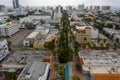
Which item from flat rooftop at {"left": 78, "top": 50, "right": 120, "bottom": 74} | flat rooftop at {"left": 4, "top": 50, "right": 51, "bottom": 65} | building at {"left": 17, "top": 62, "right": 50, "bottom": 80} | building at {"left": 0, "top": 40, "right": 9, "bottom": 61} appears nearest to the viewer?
building at {"left": 17, "top": 62, "right": 50, "bottom": 80}

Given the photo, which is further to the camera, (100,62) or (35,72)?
(100,62)

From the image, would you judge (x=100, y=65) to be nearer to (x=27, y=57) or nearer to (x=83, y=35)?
(x=27, y=57)

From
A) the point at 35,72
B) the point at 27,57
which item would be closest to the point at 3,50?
the point at 27,57

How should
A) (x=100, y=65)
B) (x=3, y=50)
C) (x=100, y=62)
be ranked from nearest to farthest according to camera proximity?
1. (x=100, y=65)
2. (x=100, y=62)
3. (x=3, y=50)

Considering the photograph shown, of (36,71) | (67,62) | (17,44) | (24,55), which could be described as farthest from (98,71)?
(17,44)

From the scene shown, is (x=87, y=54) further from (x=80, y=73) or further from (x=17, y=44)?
(x=17, y=44)

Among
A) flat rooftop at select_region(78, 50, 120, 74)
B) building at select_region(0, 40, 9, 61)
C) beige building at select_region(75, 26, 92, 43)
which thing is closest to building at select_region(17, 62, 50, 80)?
flat rooftop at select_region(78, 50, 120, 74)

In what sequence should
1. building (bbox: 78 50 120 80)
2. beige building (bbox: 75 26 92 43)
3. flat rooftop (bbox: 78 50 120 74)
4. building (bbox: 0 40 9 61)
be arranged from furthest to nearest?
1. beige building (bbox: 75 26 92 43)
2. building (bbox: 0 40 9 61)
3. flat rooftop (bbox: 78 50 120 74)
4. building (bbox: 78 50 120 80)

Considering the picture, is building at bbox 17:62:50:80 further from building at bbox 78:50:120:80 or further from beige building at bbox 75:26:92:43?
beige building at bbox 75:26:92:43

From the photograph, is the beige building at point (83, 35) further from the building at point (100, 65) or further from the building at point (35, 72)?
the building at point (35, 72)
